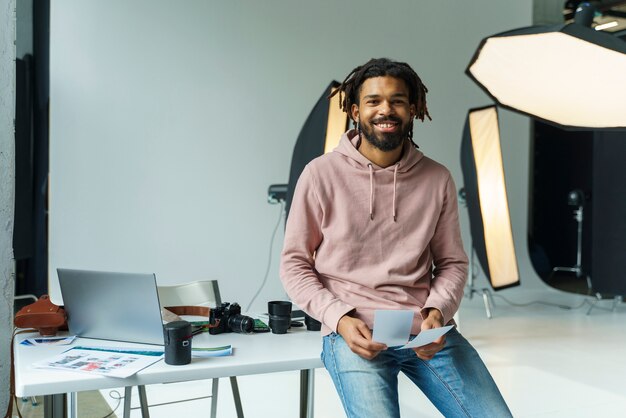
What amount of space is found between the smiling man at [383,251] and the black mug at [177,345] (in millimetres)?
306

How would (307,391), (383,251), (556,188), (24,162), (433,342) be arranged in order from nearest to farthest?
(433,342) → (383,251) → (307,391) → (24,162) → (556,188)

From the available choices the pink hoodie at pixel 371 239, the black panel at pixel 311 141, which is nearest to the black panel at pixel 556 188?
the black panel at pixel 311 141

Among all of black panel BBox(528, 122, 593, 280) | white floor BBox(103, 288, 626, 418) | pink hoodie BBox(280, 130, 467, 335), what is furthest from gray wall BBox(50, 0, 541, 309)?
pink hoodie BBox(280, 130, 467, 335)

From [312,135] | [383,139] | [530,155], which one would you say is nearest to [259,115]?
[312,135]

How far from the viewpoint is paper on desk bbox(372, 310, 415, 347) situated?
145 cm

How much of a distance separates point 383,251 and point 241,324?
0.47 m

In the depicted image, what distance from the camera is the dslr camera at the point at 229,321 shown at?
184 centimetres

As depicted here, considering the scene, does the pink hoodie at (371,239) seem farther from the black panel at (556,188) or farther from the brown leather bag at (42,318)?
the black panel at (556,188)

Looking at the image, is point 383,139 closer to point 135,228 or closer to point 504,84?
point 504,84

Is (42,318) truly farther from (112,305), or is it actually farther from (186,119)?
(186,119)

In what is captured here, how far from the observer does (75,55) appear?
5.41m

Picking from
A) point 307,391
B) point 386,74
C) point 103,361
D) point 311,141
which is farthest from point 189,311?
point 311,141

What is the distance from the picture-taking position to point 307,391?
1.99 metres

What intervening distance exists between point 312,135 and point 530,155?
18.1 feet
